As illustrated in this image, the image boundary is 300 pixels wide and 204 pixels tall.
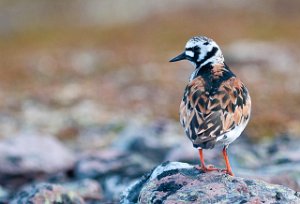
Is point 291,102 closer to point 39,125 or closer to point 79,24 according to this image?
point 39,125

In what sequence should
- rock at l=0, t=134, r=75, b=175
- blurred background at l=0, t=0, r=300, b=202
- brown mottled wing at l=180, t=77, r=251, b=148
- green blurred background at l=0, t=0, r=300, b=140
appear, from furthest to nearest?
green blurred background at l=0, t=0, r=300, b=140 → blurred background at l=0, t=0, r=300, b=202 → rock at l=0, t=134, r=75, b=175 → brown mottled wing at l=180, t=77, r=251, b=148

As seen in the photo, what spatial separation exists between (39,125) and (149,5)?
54.4 metres

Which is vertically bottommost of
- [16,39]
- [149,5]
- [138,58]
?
[138,58]

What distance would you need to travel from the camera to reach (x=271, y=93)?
2873cm

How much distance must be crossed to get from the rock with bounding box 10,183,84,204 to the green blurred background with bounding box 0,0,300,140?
9.24m

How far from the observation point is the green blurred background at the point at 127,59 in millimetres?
25406

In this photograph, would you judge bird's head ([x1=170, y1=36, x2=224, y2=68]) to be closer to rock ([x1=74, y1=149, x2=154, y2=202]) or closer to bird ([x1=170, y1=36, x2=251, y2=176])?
bird ([x1=170, y1=36, x2=251, y2=176])

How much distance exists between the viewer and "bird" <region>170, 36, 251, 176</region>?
31.8 feet

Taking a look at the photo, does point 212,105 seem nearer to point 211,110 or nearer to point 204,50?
point 211,110

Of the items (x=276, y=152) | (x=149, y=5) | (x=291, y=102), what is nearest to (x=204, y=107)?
(x=276, y=152)

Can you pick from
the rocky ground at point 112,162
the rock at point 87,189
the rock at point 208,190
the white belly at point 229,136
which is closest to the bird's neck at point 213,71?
the white belly at point 229,136

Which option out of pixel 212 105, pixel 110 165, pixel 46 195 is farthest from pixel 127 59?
pixel 212 105

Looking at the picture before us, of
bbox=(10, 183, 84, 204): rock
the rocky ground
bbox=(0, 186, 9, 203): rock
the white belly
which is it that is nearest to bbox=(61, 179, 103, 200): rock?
the rocky ground

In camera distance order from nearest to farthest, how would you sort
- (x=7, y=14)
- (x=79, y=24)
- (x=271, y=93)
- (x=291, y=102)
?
1. (x=291, y=102)
2. (x=271, y=93)
3. (x=79, y=24)
4. (x=7, y=14)
